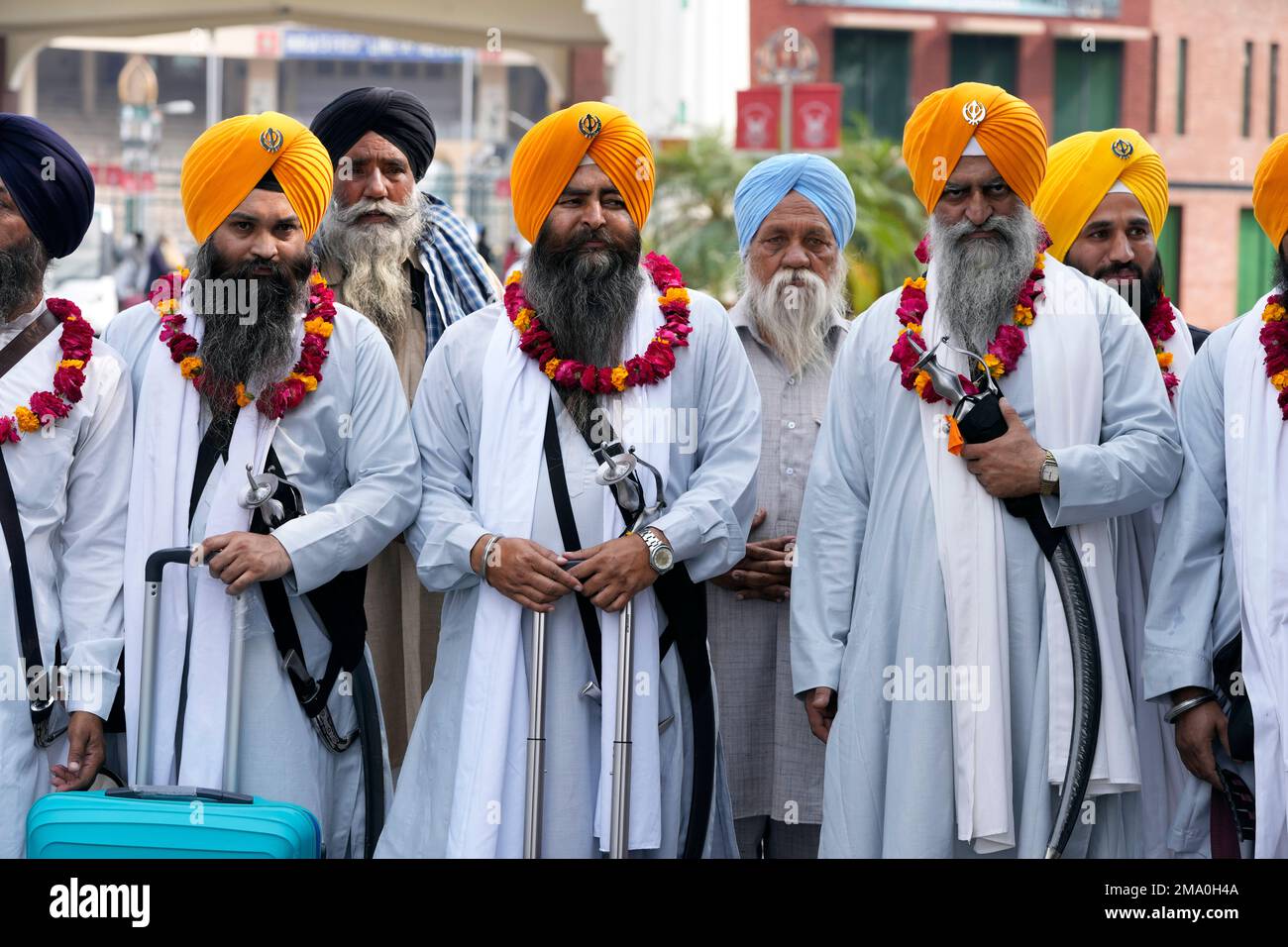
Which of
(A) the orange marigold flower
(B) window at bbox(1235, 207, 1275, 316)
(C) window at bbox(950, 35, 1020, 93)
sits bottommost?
(A) the orange marigold flower

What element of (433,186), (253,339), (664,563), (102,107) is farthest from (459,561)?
(102,107)

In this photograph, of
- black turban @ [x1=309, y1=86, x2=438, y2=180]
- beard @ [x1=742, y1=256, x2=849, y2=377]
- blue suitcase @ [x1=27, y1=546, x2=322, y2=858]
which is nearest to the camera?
blue suitcase @ [x1=27, y1=546, x2=322, y2=858]

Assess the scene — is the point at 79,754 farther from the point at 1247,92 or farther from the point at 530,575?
the point at 1247,92

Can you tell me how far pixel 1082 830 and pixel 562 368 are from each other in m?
1.56

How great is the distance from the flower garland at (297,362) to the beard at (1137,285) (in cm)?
204

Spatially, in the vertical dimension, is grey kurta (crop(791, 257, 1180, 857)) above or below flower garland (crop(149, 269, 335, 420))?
below

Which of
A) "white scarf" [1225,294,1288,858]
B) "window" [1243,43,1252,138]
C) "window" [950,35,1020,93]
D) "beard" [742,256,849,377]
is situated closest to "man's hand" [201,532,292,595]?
"beard" [742,256,849,377]

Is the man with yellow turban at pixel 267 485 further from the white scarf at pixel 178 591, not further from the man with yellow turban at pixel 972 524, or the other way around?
the man with yellow turban at pixel 972 524

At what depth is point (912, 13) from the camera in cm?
2789

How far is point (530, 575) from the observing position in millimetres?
3566

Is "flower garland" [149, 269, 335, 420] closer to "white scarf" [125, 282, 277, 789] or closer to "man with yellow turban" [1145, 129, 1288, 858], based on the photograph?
"white scarf" [125, 282, 277, 789]

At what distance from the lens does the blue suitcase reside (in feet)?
10.5

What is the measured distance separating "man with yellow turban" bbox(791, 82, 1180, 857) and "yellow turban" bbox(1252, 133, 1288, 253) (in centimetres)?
36

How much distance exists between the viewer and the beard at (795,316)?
14.7 feet
